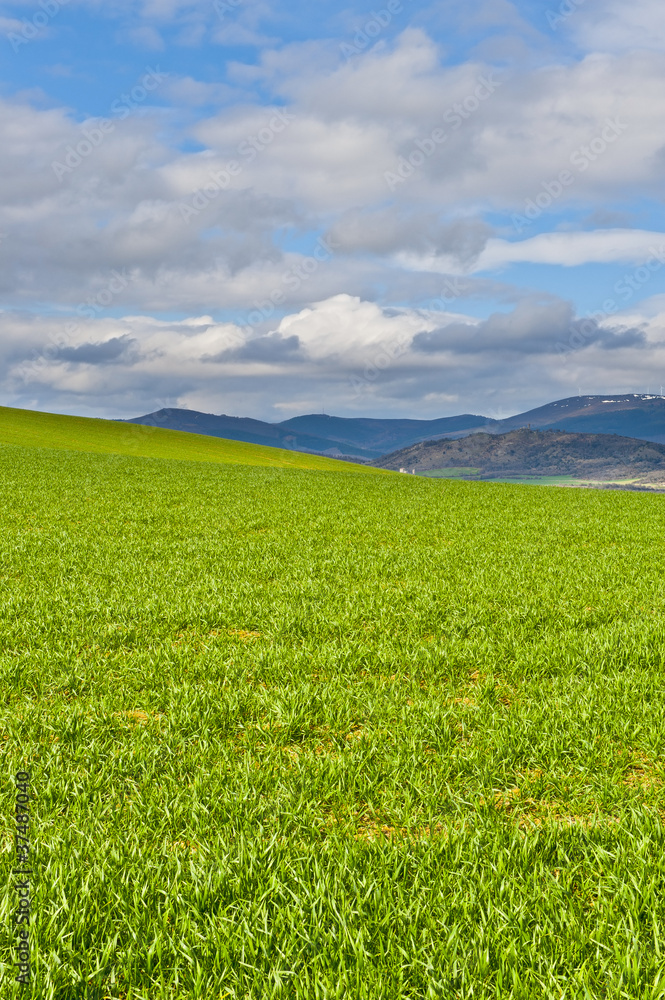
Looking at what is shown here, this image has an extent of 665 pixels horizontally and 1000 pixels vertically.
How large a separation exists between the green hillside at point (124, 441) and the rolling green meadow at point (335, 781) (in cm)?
6528

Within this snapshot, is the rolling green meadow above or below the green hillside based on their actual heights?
below

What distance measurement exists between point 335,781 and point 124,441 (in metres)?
95.7

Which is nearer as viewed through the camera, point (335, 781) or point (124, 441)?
point (335, 781)

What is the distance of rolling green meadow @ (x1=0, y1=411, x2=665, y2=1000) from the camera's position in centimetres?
352

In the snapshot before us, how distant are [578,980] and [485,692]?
157 inches

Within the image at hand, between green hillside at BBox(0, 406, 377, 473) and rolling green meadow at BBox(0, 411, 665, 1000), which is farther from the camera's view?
green hillside at BBox(0, 406, 377, 473)

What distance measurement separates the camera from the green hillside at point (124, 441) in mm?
81062

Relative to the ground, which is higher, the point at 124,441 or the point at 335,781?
the point at 124,441

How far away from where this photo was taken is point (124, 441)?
93625mm

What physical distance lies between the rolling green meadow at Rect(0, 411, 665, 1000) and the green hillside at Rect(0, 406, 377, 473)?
65.3 metres

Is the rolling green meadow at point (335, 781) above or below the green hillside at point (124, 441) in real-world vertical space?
below

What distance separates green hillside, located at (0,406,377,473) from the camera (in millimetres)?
81062

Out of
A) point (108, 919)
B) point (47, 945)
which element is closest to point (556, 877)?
point (108, 919)

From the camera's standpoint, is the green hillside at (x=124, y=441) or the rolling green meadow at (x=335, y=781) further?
the green hillside at (x=124, y=441)
